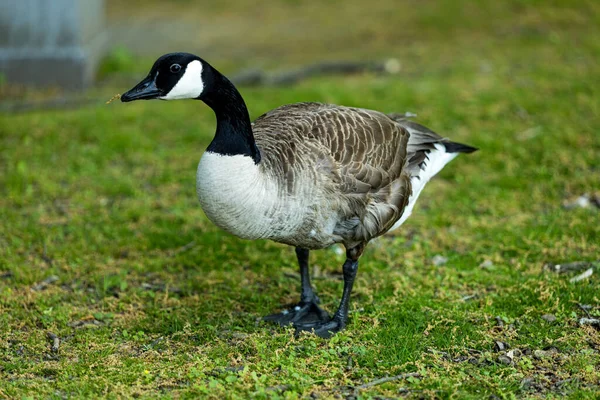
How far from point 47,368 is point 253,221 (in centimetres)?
149

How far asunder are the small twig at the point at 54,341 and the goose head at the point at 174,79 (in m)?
1.65

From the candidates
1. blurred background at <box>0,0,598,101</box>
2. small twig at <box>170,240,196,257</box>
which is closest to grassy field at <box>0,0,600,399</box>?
small twig at <box>170,240,196,257</box>

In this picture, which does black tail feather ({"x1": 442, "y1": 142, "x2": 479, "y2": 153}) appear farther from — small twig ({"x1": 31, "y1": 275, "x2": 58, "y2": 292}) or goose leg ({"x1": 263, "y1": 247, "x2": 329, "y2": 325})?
small twig ({"x1": 31, "y1": 275, "x2": 58, "y2": 292})

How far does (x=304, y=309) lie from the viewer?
4.90 m

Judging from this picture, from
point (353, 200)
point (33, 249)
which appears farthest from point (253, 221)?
point (33, 249)

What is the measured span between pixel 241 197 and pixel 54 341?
164 centimetres

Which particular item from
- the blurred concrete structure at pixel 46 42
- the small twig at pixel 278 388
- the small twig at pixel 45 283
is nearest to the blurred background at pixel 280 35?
the blurred concrete structure at pixel 46 42

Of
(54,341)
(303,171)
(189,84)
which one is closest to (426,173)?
(303,171)

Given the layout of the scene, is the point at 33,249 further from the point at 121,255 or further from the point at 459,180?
the point at 459,180

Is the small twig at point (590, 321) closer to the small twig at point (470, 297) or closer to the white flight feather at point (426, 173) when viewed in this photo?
the small twig at point (470, 297)

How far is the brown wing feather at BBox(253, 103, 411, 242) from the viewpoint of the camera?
4289 millimetres

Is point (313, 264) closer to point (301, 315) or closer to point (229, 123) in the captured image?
point (301, 315)

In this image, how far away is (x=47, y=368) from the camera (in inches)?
163

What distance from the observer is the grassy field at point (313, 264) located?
4086mm
